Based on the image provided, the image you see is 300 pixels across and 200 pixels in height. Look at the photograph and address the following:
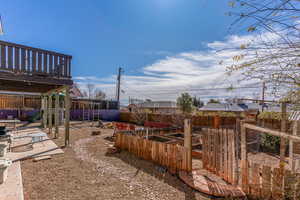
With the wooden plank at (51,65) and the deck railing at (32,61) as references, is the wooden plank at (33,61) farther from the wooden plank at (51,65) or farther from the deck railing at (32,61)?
the wooden plank at (51,65)

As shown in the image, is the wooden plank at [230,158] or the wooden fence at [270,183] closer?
the wooden fence at [270,183]

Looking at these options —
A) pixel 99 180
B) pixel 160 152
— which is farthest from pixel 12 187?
pixel 160 152

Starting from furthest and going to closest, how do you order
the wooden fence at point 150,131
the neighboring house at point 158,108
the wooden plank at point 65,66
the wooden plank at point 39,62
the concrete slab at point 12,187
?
the neighboring house at point 158,108
the wooden fence at point 150,131
the wooden plank at point 65,66
the wooden plank at point 39,62
the concrete slab at point 12,187

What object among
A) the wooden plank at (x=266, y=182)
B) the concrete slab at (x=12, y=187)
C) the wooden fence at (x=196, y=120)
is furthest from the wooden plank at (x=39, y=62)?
the wooden fence at (x=196, y=120)

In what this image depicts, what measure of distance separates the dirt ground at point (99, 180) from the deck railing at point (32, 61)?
9.30 feet

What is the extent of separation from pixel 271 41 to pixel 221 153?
249 centimetres

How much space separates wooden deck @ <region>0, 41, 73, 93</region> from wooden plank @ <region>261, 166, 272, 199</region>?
6305 mm

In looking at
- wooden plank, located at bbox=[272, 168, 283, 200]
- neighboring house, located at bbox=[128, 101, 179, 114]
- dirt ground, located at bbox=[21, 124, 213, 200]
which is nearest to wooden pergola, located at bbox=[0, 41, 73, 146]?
dirt ground, located at bbox=[21, 124, 213, 200]

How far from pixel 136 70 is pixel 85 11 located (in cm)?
2010

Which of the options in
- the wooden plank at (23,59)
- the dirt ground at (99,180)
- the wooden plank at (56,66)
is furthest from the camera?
the wooden plank at (56,66)

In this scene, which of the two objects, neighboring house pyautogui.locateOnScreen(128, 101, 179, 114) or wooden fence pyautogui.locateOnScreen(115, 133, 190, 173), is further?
neighboring house pyautogui.locateOnScreen(128, 101, 179, 114)

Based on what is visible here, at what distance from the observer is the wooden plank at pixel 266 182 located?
2584mm

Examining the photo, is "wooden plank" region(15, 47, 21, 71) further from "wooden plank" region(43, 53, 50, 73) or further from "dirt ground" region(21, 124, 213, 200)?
"dirt ground" region(21, 124, 213, 200)

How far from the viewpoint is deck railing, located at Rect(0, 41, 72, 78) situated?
479cm
